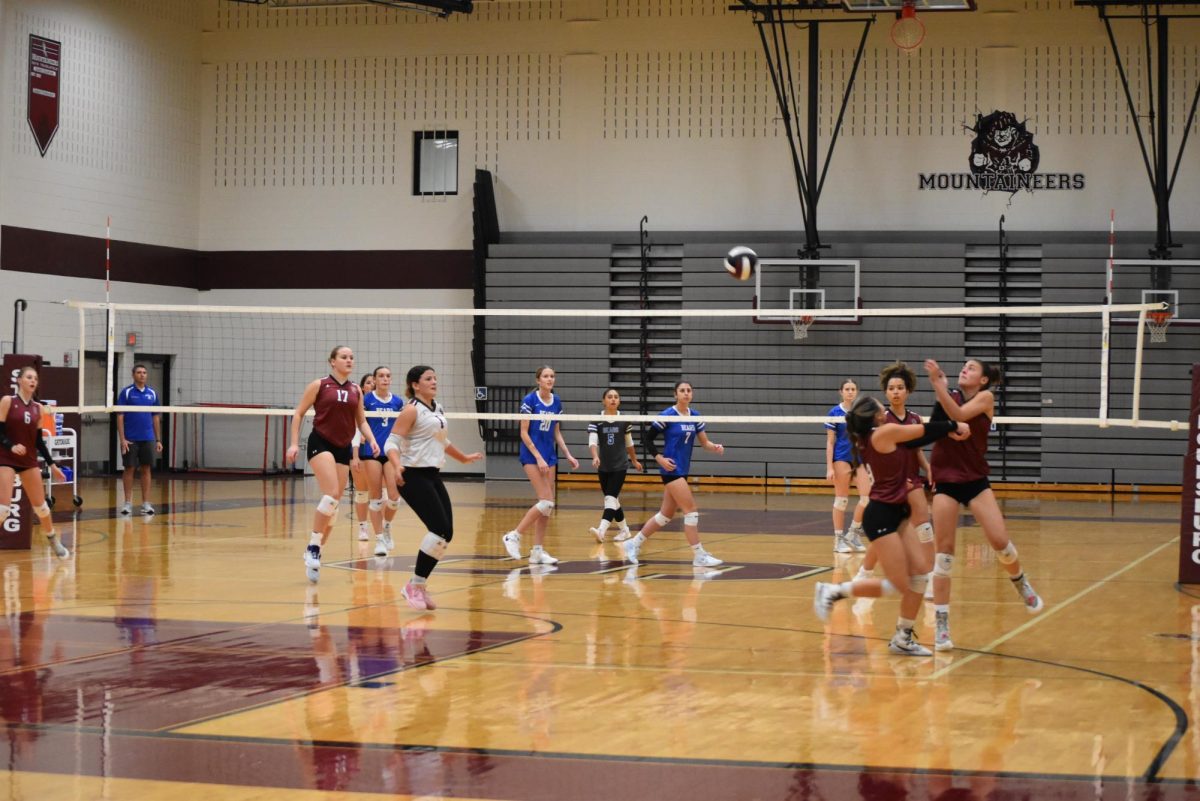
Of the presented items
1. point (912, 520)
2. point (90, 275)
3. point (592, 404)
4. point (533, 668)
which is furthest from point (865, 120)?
point (533, 668)

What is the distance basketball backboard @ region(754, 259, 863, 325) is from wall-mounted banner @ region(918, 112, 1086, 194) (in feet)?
8.69

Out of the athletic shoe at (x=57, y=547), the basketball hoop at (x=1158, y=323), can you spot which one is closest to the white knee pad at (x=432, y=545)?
the athletic shoe at (x=57, y=547)

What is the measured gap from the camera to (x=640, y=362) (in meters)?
24.9

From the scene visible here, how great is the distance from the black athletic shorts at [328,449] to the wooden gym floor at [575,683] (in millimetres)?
1020

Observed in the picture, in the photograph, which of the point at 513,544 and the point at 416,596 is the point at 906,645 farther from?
the point at 513,544

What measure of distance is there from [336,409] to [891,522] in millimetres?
5484

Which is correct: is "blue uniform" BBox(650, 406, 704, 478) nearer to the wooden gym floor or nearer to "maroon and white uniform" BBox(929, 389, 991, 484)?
the wooden gym floor

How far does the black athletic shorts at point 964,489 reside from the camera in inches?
344

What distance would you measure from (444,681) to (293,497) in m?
14.6

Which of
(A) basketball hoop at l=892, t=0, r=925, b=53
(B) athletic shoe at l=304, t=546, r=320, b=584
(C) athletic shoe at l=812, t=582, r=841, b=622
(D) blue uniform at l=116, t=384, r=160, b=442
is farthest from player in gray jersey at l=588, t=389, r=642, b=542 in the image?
(A) basketball hoop at l=892, t=0, r=925, b=53

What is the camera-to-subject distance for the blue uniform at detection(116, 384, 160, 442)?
18641 millimetres

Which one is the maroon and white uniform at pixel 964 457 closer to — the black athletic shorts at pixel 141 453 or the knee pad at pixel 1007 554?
→ the knee pad at pixel 1007 554

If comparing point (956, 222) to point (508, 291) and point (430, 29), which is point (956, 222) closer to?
point (508, 291)


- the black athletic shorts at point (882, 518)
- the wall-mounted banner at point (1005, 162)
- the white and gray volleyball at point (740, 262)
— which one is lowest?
the black athletic shorts at point (882, 518)
